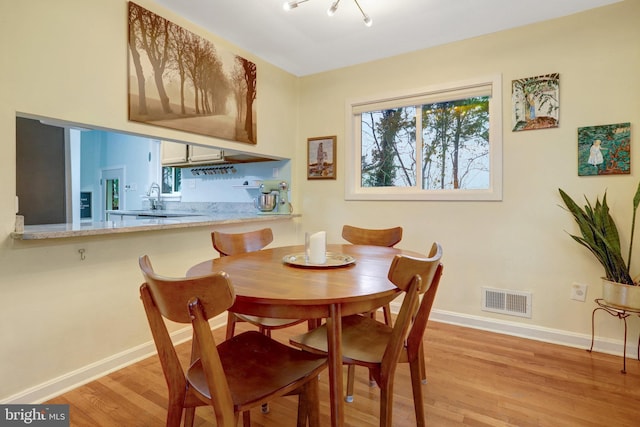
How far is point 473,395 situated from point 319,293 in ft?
4.13

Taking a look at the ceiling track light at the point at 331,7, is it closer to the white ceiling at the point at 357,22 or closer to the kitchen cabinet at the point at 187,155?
the white ceiling at the point at 357,22

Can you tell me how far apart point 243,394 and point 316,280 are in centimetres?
45

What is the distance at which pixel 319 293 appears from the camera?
1.09 meters

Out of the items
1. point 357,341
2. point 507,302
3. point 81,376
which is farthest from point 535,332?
point 81,376

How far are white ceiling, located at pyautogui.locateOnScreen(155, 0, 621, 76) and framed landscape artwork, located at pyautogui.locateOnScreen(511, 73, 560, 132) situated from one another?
17.6 inches

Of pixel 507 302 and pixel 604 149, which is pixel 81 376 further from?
pixel 604 149

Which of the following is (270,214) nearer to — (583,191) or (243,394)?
(243,394)

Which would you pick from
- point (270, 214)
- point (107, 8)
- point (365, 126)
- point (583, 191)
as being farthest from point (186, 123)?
point (583, 191)

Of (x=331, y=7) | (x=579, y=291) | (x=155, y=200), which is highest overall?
(x=331, y=7)

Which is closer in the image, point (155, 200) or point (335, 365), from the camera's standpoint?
→ point (335, 365)

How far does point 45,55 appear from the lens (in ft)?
5.56

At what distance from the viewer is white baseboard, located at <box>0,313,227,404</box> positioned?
5.42 feet

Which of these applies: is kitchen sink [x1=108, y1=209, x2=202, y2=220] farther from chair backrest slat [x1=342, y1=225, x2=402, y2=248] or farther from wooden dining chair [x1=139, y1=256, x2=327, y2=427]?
wooden dining chair [x1=139, y1=256, x2=327, y2=427]

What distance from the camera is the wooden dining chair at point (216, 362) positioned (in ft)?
2.92
